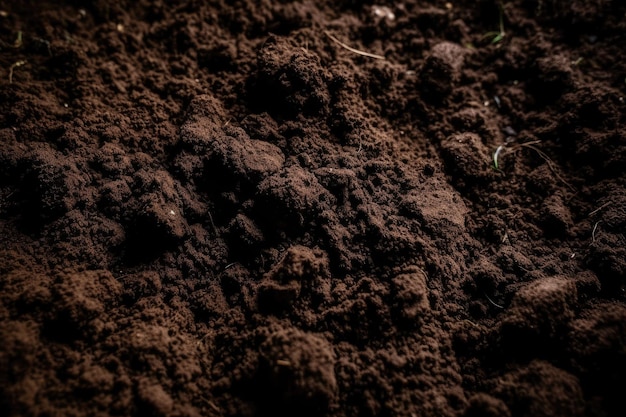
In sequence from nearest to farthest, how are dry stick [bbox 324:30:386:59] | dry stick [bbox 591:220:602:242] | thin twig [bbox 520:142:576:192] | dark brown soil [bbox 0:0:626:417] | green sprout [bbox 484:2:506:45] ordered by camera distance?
dark brown soil [bbox 0:0:626:417], dry stick [bbox 591:220:602:242], thin twig [bbox 520:142:576:192], dry stick [bbox 324:30:386:59], green sprout [bbox 484:2:506:45]

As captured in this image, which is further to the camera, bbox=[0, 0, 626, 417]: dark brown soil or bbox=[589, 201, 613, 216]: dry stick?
bbox=[589, 201, 613, 216]: dry stick

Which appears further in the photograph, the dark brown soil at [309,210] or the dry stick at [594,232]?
the dry stick at [594,232]

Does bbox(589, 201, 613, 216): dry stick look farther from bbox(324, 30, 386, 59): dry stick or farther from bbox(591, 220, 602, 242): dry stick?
bbox(324, 30, 386, 59): dry stick

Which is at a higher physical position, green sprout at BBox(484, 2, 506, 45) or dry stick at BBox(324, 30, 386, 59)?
green sprout at BBox(484, 2, 506, 45)

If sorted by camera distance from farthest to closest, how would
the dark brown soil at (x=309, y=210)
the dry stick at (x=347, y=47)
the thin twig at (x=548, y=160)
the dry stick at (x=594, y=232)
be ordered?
1. the dry stick at (x=347, y=47)
2. the thin twig at (x=548, y=160)
3. the dry stick at (x=594, y=232)
4. the dark brown soil at (x=309, y=210)

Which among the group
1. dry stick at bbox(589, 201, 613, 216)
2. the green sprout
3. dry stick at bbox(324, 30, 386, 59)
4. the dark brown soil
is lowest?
the dark brown soil

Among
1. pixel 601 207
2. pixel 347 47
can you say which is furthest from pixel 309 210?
pixel 601 207

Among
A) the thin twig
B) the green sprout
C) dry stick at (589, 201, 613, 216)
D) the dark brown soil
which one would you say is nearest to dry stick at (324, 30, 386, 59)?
the dark brown soil

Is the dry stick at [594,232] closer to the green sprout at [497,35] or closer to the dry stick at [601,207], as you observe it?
the dry stick at [601,207]

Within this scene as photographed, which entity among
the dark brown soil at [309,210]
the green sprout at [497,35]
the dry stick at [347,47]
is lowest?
the dark brown soil at [309,210]

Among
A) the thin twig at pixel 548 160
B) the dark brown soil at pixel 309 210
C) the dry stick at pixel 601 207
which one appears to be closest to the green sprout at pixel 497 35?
the dark brown soil at pixel 309 210
